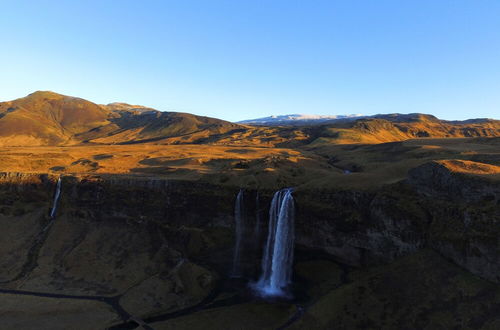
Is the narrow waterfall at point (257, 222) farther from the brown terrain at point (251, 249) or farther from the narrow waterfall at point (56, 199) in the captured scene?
the narrow waterfall at point (56, 199)

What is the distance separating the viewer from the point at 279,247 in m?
72.7

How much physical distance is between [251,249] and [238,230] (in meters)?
5.27

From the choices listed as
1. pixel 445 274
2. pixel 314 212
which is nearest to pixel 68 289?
pixel 314 212

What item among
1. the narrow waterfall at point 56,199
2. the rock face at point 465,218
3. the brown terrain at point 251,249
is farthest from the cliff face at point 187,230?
the narrow waterfall at point 56,199

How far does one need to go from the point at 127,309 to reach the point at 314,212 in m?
41.4

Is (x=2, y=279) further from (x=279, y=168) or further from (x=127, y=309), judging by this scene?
(x=279, y=168)

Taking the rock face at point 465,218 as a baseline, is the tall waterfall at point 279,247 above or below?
below

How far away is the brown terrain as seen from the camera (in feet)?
174

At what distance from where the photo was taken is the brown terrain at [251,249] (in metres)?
53.1

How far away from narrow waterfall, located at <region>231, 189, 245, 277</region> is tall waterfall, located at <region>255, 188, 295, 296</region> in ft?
19.7

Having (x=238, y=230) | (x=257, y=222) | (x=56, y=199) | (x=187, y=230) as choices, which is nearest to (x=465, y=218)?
(x=257, y=222)

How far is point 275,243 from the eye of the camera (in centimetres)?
7300

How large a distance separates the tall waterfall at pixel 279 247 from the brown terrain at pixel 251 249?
228cm

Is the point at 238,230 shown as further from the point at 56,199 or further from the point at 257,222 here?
the point at 56,199
